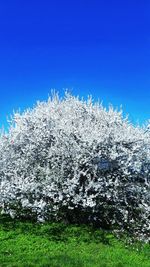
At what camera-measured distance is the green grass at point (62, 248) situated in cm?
1480

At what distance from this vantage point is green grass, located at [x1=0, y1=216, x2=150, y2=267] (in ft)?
48.6

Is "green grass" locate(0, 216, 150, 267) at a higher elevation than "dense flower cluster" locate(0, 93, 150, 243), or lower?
lower

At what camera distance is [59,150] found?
20078 mm

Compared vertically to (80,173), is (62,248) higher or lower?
lower

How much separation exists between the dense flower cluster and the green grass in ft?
3.08

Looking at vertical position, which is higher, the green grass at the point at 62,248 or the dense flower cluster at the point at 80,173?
the dense flower cluster at the point at 80,173

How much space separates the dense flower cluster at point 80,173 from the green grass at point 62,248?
37.0 inches

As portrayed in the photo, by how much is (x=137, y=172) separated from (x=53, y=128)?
399 cm

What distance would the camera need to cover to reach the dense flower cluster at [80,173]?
1953cm

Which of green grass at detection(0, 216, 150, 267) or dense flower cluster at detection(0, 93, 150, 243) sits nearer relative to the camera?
green grass at detection(0, 216, 150, 267)

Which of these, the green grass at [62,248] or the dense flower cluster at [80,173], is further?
the dense flower cluster at [80,173]

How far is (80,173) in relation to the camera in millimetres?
19609

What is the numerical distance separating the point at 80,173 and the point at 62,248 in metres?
4.05

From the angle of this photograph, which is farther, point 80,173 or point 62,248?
point 80,173
